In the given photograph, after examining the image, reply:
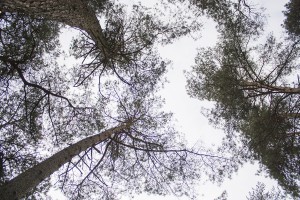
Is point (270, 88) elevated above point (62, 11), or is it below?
above

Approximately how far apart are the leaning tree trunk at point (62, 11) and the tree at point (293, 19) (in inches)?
274

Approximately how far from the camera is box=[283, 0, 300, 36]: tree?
10.4m

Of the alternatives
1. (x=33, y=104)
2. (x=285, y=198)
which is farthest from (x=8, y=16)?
(x=285, y=198)

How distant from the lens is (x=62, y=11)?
611cm

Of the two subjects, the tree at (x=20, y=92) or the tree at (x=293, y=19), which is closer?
the tree at (x=20, y=92)

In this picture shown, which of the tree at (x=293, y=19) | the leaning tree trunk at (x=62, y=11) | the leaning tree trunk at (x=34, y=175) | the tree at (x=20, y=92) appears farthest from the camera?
the tree at (x=293, y=19)

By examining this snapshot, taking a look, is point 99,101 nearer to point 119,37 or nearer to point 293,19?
point 119,37

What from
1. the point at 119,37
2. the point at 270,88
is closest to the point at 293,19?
the point at 270,88

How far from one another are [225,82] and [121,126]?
341 centimetres

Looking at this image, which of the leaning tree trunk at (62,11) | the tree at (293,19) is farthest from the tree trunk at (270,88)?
the leaning tree trunk at (62,11)

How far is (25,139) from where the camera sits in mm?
7277

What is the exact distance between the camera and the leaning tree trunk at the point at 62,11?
5.38 meters

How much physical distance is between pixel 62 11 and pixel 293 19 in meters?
8.42

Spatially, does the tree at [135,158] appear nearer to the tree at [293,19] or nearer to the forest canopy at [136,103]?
the forest canopy at [136,103]
